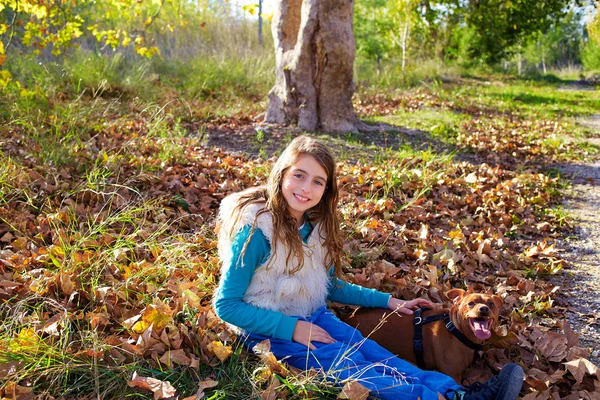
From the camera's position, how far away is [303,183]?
2668 mm

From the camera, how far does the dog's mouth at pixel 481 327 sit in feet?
8.37

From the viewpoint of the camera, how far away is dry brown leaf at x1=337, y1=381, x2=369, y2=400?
7.64 ft

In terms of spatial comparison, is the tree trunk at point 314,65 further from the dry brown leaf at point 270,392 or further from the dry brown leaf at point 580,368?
the dry brown leaf at point 270,392

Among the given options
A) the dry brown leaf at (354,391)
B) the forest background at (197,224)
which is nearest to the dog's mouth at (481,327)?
the forest background at (197,224)

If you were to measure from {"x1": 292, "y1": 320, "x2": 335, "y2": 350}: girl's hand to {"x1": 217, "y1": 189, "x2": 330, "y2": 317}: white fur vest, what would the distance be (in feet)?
0.56

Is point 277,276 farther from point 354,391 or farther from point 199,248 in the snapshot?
point 199,248

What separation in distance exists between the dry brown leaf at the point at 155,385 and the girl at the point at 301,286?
432 millimetres

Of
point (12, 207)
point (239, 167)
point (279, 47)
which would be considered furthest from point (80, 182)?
point (279, 47)

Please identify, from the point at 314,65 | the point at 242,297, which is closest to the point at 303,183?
the point at 242,297

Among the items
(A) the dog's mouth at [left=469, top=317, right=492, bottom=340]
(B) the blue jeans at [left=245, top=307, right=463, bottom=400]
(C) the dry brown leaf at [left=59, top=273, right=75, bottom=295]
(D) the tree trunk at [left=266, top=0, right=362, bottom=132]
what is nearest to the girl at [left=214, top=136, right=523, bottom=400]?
(B) the blue jeans at [left=245, top=307, right=463, bottom=400]

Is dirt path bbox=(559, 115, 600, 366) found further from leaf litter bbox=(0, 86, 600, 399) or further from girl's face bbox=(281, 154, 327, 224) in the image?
girl's face bbox=(281, 154, 327, 224)

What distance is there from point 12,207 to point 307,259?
2607 mm

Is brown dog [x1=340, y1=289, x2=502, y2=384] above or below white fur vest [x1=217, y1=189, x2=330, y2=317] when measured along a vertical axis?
below

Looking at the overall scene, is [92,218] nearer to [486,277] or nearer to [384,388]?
[384,388]
